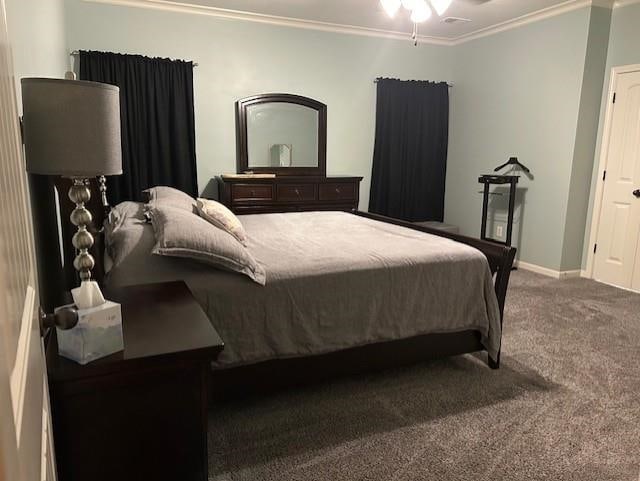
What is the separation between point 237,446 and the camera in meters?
1.95

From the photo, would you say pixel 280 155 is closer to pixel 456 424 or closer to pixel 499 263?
pixel 499 263

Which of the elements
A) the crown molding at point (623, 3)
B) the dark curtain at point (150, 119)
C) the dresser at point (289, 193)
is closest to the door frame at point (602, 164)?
the crown molding at point (623, 3)

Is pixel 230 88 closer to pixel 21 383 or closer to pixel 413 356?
pixel 413 356

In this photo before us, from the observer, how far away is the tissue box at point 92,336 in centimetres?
118

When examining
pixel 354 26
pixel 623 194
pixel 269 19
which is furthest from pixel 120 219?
pixel 623 194

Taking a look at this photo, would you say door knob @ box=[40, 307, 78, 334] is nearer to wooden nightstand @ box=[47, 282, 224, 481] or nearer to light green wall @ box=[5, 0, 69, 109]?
wooden nightstand @ box=[47, 282, 224, 481]

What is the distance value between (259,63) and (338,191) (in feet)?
5.24

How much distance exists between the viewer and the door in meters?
4.22

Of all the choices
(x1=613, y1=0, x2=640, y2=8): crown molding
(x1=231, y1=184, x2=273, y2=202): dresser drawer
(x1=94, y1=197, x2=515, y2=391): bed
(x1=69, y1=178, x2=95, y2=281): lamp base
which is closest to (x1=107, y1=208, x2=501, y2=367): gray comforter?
(x1=94, y1=197, x2=515, y2=391): bed

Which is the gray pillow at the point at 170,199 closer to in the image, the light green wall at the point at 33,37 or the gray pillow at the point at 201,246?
the gray pillow at the point at 201,246

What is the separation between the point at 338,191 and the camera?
201 inches

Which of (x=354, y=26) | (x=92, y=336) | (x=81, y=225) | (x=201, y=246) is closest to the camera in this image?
(x=92, y=336)

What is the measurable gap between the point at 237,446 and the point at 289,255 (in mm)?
927

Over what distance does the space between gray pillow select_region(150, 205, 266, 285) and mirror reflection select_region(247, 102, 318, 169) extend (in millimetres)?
3009
